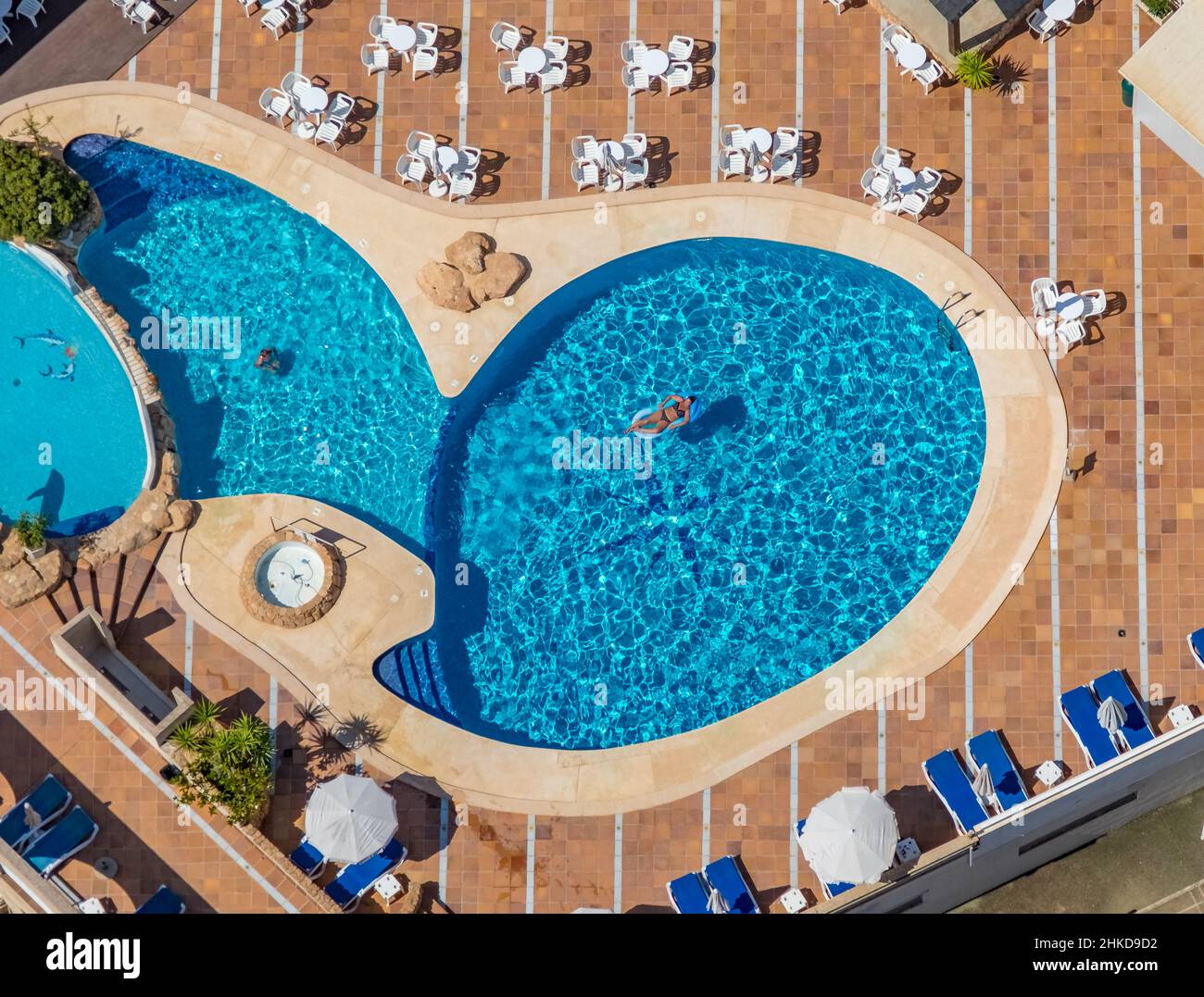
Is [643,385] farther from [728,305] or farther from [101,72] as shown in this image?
[101,72]

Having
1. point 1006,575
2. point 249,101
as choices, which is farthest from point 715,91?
point 1006,575

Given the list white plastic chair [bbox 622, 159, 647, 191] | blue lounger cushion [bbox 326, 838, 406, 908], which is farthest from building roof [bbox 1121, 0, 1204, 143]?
blue lounger cushion [bbox 326, 838, 406, 908]

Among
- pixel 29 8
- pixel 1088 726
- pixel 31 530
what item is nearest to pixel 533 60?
pixel 29 8

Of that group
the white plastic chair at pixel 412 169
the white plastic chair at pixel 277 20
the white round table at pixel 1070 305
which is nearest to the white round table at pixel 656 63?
the white plastic chair at pixel 412 169

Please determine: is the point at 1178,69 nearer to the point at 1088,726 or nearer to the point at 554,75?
the point at 554,75

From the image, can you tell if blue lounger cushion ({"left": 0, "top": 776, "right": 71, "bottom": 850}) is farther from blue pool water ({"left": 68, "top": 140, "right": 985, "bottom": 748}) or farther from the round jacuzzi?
blue pool water ({"left": 68, "top": 140, "right": 985, "bottom": 748})
